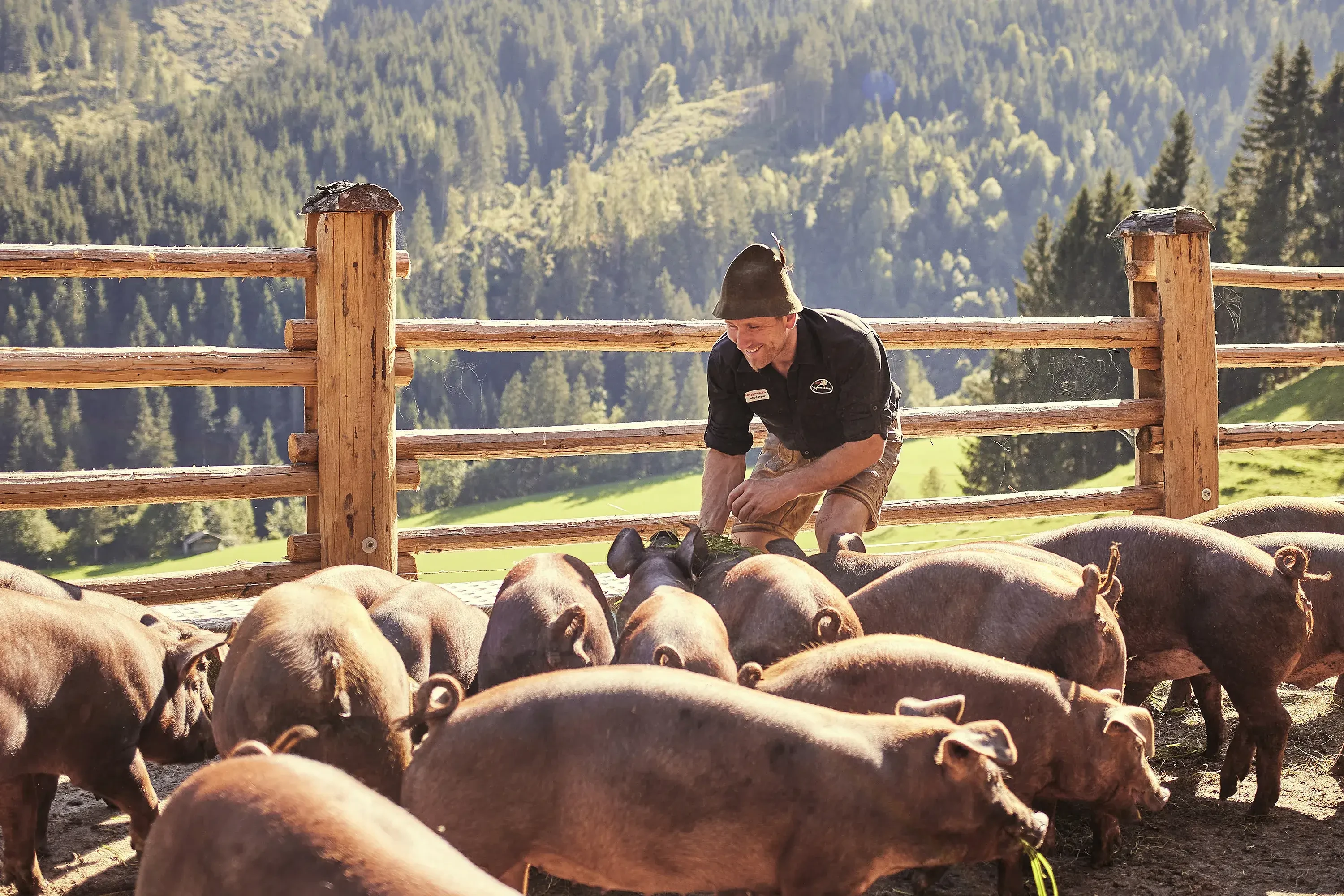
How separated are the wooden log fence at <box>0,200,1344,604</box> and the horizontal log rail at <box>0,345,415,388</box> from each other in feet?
0.03

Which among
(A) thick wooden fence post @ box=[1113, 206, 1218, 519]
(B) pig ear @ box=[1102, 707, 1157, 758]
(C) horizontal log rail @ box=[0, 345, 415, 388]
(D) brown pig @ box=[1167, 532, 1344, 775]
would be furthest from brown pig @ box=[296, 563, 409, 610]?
(A) thick wooden fence post @ box=[1113, 206, 1218, 519]

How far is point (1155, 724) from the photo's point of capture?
531 centimetres

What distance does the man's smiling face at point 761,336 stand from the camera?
512cm

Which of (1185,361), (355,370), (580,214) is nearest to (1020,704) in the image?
(355,370)

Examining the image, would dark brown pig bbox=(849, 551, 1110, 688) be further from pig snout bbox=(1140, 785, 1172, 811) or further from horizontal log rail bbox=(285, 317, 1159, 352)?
horizontal log rail bbox=(285, 317, 1159, 352)

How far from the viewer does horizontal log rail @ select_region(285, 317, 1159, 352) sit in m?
6.66

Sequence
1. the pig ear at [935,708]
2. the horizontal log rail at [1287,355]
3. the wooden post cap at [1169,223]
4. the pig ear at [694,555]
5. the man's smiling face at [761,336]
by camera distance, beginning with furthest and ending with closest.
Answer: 1. the horizontal log rail at [1287,355]
2. the wooden post cap at [1169,223]
3. the man's smiling face at [761,336]
4. the pig ear at [694,555]
5. the pig ear at [935,708]

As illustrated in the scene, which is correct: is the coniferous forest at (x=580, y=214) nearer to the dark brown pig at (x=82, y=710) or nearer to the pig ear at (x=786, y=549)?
the pig ear at (x=786, y=549)

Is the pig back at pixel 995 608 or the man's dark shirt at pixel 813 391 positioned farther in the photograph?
the man's dark shirt at pixel 813 391

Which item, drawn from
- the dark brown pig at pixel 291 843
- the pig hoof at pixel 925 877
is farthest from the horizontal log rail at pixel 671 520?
the dark brown pig at pixel 291 843

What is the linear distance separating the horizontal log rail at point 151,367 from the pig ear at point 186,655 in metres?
1.94

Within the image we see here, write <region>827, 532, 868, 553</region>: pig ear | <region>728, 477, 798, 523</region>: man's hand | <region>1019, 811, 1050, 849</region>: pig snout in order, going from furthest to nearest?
<region>728, 477, 798, 523</region>: man's hand → <region>827, 532, 868, 553</region>: pig ear → <region>1019, 811, 1050, 849</region>: pig snout

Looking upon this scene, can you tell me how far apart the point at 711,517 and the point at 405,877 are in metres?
3.83

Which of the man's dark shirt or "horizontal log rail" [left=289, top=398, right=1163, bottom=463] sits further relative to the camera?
"horizontal log rail" [left=289, top=398, right=1163, bottom=463]
